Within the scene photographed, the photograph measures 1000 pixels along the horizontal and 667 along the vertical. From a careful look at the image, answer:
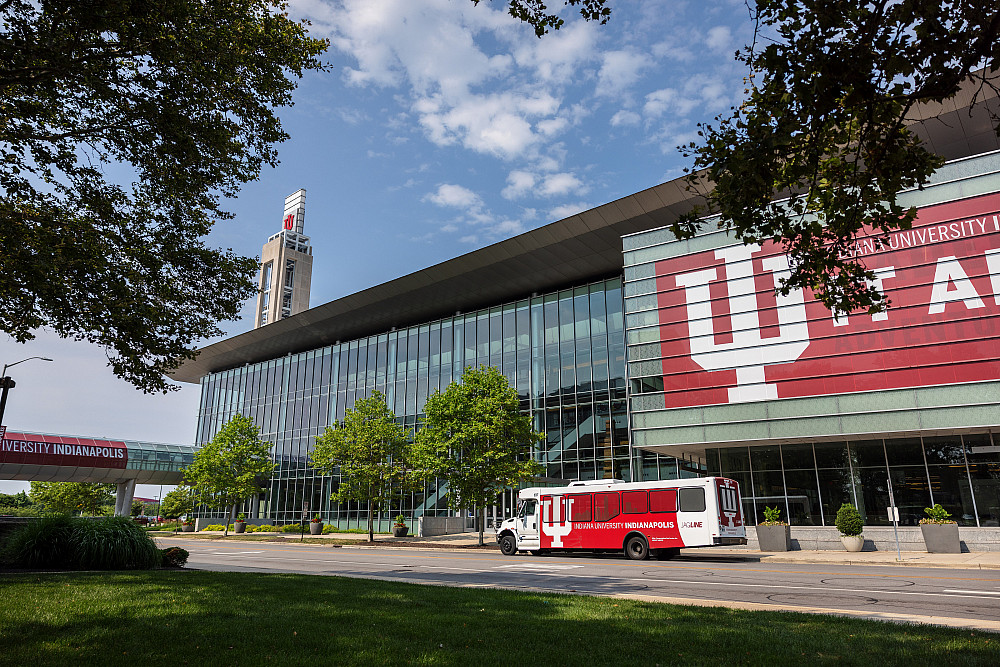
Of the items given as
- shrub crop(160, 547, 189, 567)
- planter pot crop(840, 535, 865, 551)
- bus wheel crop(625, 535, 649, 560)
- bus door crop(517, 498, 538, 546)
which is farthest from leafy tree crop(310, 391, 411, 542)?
planter pot crop(840, 535, 865, 551)

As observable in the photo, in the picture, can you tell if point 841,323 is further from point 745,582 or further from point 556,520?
point 745,582

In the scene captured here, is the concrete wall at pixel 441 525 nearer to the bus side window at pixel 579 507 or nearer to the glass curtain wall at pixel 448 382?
the glass curtain wall at pixel 448 382

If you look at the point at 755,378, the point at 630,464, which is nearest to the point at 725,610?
the point at 755,378

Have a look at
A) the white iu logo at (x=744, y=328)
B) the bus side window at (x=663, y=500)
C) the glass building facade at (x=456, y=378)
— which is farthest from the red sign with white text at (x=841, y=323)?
the bus side window at (x=663, y=500)

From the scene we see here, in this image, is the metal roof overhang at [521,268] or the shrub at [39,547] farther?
the metal roof overhang at [521,268]

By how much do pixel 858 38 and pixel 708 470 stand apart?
2933cm

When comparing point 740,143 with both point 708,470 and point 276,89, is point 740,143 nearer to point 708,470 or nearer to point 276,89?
point 276,89

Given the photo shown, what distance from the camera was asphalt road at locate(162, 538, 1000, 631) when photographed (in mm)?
10867

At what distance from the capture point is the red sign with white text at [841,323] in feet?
87.4

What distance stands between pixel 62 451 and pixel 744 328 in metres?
55.1

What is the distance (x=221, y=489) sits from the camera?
49.3 m

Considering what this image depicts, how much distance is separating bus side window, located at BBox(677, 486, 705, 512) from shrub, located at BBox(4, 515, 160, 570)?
16.6 m

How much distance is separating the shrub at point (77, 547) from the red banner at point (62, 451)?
140 ft

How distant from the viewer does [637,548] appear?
23406 millimetres
